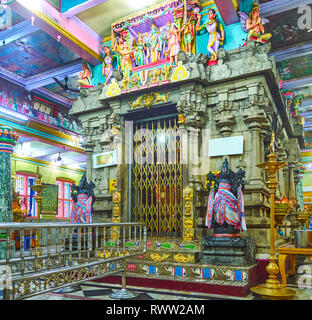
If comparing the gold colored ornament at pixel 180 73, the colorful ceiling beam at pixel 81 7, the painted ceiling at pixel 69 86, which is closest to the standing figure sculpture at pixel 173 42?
the gold colored ornament at pixel 180 73

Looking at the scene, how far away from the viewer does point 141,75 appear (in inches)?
307

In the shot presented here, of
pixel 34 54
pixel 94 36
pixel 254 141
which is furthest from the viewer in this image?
pixel 34 54

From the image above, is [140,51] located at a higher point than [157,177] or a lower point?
higher

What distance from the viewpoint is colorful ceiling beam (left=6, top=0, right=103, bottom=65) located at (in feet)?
23.3

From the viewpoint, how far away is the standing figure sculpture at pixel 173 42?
303 inches

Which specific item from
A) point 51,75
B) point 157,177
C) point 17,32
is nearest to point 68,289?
point 157,177

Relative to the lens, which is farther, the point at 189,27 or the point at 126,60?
the point at 126,60

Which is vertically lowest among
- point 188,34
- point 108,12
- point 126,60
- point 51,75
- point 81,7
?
point 126,60

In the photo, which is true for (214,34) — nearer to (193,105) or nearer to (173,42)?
(173,42)

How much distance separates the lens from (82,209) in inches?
280

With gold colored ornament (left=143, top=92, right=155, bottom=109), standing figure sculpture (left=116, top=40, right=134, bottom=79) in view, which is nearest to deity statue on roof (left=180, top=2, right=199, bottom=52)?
gold colored ornament (left=143, top=92, right=155, bottom=109)

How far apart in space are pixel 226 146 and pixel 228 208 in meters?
1.81

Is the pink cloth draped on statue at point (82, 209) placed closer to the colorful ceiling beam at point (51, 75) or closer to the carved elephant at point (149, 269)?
the carved elephant at point (149, 269)

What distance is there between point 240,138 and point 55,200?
1268 cm
